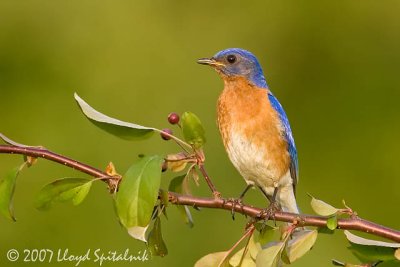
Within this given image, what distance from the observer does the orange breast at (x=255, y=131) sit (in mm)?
6012

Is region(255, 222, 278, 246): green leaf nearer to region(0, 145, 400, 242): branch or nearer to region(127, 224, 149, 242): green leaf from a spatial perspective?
region(0, 145, 400, 242): branch

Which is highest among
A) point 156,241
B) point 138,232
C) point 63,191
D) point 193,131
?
point 193,131

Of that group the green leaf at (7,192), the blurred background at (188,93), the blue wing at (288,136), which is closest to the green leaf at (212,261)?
the green leaf at (7,192)

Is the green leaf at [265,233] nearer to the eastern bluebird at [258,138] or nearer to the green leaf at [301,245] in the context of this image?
the green leaf at [301,245]

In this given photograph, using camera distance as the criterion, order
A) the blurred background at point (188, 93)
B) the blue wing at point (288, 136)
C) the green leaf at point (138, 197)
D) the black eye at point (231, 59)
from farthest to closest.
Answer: the blurred background at point (188, 93) → the black eye at point (231, 59) → the blue wing at point (288, 136) → the green leaf at point (138, 197)

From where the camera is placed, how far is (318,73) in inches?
402

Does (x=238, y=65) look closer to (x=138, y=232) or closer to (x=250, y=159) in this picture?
(x=250, y=159)

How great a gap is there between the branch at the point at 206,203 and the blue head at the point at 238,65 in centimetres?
218

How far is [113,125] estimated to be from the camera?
13.9 ft

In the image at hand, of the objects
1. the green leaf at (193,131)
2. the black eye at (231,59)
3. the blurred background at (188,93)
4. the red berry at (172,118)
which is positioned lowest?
the blurred background at (188,93)

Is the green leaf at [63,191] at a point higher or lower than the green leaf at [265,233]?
higher

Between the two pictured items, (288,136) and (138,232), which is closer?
(138,232)

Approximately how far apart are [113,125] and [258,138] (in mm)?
1922

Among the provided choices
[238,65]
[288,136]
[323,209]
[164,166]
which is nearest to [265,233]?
[323,209]
